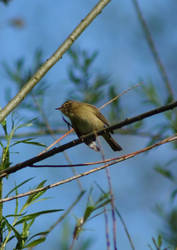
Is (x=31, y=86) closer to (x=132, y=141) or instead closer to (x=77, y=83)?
(x=77, y=83)

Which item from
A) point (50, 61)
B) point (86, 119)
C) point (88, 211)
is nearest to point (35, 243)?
point (88, 211)

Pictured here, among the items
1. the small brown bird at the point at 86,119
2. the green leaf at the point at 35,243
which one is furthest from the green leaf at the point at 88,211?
the small brown bird at the point at 86,119

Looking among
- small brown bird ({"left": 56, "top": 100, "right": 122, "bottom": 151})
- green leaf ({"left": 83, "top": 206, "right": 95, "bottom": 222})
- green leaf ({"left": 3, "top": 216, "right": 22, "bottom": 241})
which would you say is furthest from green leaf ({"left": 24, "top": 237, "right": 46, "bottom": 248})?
small brown bird ({"left": 56, "top": 100, "right": 122, "bottom": 151})

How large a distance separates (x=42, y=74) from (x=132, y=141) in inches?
196

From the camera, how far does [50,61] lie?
198 centimetres

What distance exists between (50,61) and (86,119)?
2482 mm

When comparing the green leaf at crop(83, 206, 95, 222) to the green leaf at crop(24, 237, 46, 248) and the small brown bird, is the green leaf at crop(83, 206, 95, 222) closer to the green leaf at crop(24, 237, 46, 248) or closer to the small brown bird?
the green leaf at crop(24, 237, 46, 248)

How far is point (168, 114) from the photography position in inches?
125

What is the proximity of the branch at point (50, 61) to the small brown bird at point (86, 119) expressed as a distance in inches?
85.7

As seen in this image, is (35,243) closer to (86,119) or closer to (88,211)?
(88,211)

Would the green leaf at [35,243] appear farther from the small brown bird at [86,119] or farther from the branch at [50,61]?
the small brown bird at [86,119]

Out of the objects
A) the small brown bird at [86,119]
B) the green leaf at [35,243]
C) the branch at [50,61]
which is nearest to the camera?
the green leaf at [35,243]

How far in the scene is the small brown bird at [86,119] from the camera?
438cm

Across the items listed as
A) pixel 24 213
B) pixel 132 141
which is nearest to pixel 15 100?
pixel 24 213
